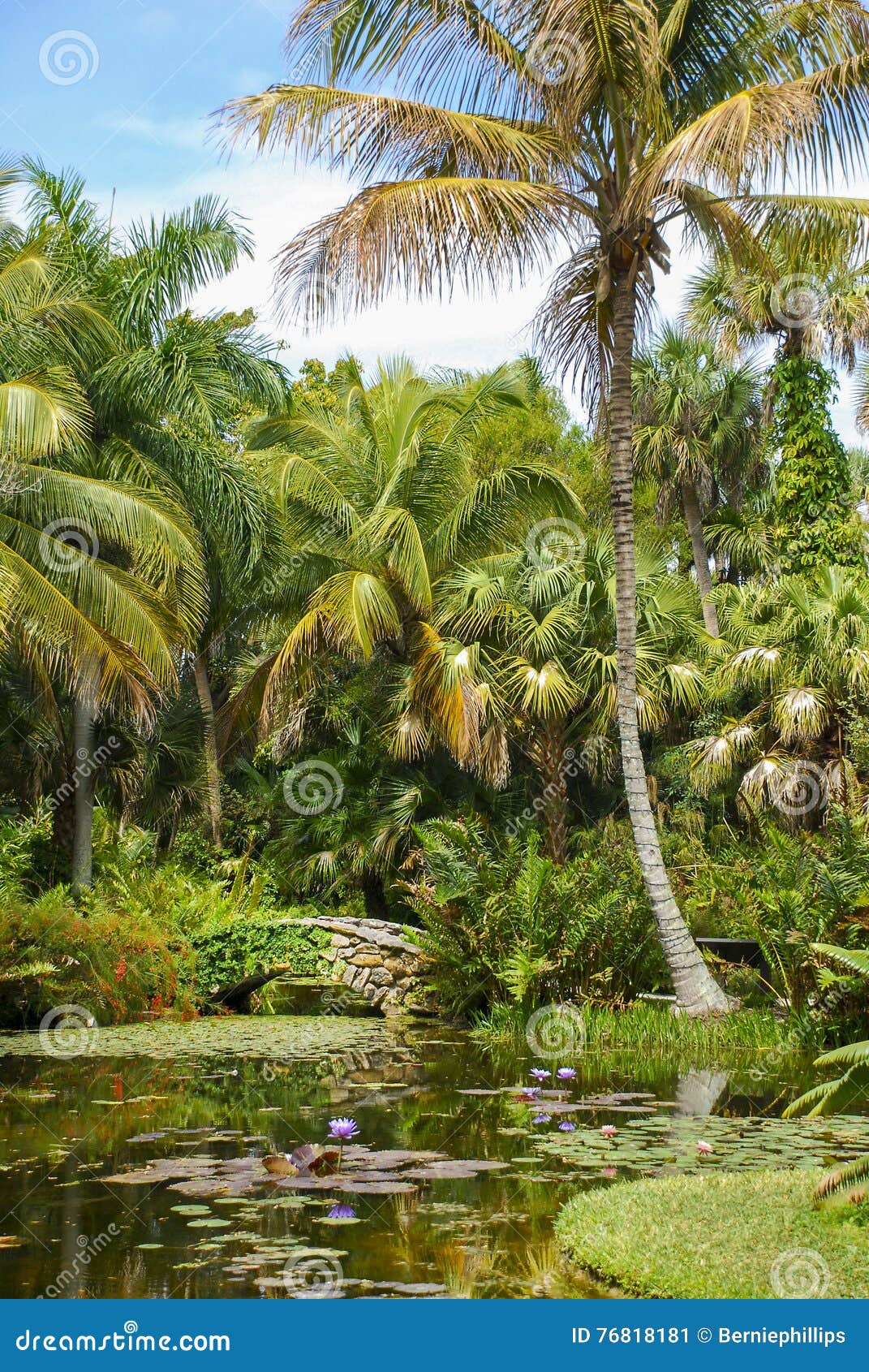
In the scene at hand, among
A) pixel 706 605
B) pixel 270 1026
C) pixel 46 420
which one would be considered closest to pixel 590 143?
pixel 46 420

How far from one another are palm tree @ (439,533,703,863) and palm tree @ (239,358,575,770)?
72cm

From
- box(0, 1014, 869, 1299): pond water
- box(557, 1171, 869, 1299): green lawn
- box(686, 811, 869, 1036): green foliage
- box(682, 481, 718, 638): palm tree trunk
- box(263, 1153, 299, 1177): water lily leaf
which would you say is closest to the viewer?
box(557, 1171, 869, 1299): green lawn

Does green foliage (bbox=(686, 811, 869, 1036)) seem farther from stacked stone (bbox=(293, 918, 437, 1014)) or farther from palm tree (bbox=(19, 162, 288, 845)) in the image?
palm tree (bbox=(19, 162, 288, 845))

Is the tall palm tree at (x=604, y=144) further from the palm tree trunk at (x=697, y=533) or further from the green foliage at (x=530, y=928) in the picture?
the palm tree trunk at (x=697, y=533)

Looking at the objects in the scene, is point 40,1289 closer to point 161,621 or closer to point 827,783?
point 161,621

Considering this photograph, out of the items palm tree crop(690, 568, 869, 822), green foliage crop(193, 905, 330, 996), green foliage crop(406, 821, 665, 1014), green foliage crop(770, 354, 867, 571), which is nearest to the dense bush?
green foliage crop(193, 905, 330, 996)

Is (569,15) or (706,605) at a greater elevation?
(569,15)

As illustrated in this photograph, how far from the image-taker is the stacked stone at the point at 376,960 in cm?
1513

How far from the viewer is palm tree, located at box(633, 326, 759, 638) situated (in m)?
26.0

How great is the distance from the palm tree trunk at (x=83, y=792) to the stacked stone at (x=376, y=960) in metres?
3.57

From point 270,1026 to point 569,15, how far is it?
1050 cm

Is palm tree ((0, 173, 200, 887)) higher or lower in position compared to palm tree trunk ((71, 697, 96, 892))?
higher

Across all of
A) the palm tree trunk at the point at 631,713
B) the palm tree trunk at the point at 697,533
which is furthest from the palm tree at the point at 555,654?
the palm tree trunk at the point at 697,533

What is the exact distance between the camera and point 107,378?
17438 millimetres
